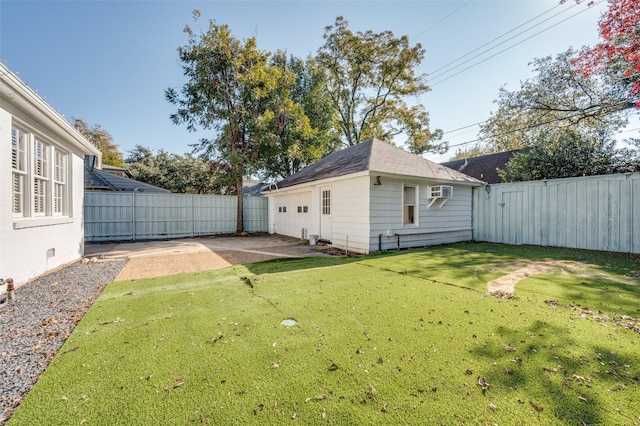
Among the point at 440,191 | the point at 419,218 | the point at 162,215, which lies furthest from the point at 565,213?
the point at 162,215

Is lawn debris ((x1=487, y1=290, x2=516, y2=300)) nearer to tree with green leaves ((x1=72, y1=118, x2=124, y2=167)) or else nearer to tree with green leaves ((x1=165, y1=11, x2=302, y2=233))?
tree with green leaves ((x1=165, y1=11, x2=302, y2=233))

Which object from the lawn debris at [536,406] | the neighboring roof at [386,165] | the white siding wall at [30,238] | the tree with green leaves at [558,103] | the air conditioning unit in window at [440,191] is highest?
the tree with green leaves at [558,103]

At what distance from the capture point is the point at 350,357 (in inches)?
95.5

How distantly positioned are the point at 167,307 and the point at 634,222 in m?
11.3

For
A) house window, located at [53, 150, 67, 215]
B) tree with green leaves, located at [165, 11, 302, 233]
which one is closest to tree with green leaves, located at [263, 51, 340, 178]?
tree with green leaves, located at [165, 11, 302, 233]

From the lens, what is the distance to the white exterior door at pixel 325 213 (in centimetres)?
973

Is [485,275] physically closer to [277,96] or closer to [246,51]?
[277,96]

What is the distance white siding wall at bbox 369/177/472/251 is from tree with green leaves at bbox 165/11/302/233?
7866 mm

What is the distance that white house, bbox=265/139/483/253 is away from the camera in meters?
7.93

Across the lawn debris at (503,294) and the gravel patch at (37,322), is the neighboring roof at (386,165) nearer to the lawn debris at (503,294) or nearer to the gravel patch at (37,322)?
the lawn debris at (503,294)

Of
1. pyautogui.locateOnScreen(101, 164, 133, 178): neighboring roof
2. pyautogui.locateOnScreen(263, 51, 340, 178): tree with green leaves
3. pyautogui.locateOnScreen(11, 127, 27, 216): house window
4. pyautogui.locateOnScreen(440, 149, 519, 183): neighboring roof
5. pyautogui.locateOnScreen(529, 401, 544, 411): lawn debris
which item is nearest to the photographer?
pyautogui.locateOnScreen(529, 401, 544, 411): lawn debris

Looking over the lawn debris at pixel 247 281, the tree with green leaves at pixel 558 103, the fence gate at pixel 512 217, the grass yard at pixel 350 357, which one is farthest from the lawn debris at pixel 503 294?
the tree with green leaves at pixel 558 103

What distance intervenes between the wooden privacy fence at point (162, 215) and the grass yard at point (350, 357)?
928 centimetres

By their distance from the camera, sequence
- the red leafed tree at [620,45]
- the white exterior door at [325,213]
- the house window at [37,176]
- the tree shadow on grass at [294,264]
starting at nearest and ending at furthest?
1. the house window at [37,176]
2. the tree shadow on grass at [294,264]
3. the red leafed tree at [620,45]
4. the white exterior door at [325,213]
